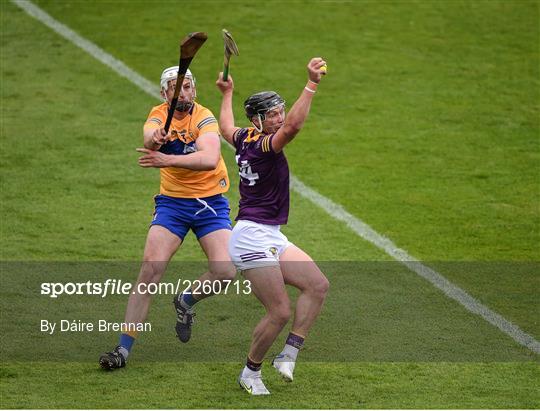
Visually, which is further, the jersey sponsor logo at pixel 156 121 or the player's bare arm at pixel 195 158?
the jersey sponsor logo at pixel 156 121

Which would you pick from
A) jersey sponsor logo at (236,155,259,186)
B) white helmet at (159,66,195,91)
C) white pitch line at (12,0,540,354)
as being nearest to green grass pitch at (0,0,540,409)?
white pitch line at (12,0,540,354)

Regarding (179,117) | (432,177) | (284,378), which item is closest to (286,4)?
(432,177)

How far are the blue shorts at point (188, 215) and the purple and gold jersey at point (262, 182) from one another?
2.87 feet

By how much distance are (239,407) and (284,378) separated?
0.49 m

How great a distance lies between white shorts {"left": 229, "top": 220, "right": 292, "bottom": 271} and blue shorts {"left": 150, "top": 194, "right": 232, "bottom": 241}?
3.11 feet

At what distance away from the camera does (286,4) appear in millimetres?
21688

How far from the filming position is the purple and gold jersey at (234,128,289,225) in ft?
30.0

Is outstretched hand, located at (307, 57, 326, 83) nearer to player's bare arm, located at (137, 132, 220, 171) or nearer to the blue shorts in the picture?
player's bare arm, located at (137, 132, 220, 171)

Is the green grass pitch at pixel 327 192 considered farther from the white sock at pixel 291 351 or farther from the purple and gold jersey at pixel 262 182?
the purple and gold jersey at pixel 262 182

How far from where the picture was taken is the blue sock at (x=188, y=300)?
34.3 feet

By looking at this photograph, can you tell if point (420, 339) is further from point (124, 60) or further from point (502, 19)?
point (502, 19)

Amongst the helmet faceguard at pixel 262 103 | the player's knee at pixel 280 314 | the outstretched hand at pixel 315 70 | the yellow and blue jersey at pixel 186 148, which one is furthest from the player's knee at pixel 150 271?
the outstretched hand at pixel 315 70

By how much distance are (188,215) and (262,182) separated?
112 cm

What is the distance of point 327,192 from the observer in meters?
15.0
